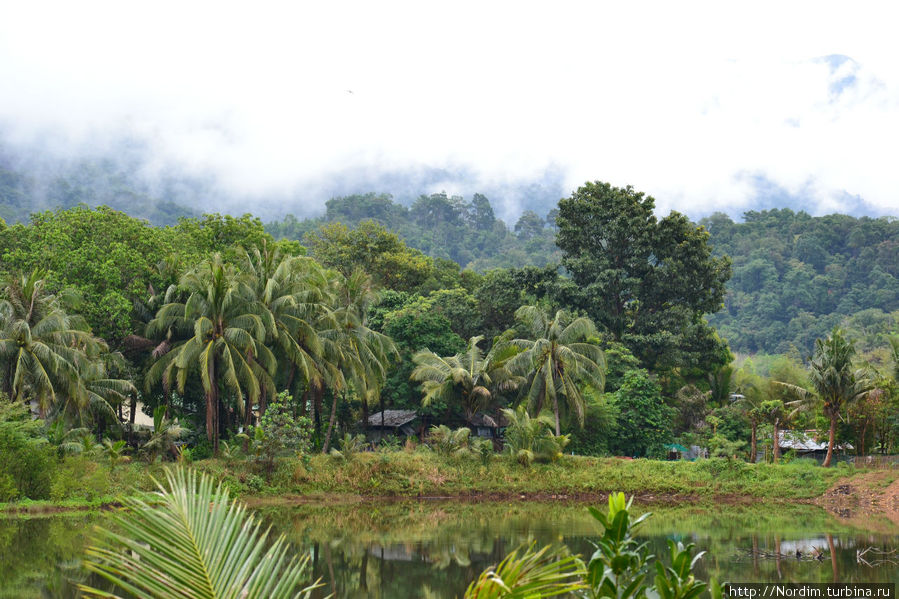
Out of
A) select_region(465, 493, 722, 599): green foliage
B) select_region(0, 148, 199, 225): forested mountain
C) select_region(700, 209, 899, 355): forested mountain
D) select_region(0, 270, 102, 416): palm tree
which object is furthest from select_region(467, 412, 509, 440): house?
select_region(0, 148, 199, 225): forested mountain

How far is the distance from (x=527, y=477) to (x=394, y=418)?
29.2 ft

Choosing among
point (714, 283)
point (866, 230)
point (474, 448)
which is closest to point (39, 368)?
point (474, 448)

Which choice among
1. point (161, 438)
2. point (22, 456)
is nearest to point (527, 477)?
point (161, 438)

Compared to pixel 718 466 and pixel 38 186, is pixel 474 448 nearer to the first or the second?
pixel 718 466

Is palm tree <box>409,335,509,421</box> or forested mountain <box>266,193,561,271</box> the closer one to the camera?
palm tree <box>409,335,509,421</box>

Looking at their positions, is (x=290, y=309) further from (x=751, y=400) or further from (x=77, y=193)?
(x=77, y=193)

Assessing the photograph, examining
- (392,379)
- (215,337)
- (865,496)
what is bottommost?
(865,496)

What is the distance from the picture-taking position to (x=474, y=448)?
28734 millimetres

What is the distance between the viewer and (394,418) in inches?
1395

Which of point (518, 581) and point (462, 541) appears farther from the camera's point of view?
point (462, 541)

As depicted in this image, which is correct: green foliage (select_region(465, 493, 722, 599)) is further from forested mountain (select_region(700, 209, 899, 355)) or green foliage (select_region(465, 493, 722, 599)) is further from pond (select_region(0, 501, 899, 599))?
forested mountain (select_region(700, 209, 899, 355))

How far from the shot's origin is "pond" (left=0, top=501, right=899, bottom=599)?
13.4 m

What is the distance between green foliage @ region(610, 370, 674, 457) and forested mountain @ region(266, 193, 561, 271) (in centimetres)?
4848

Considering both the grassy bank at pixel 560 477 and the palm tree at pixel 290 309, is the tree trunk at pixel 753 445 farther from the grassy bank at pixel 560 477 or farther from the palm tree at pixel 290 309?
the palm tree at pixel 290 309
